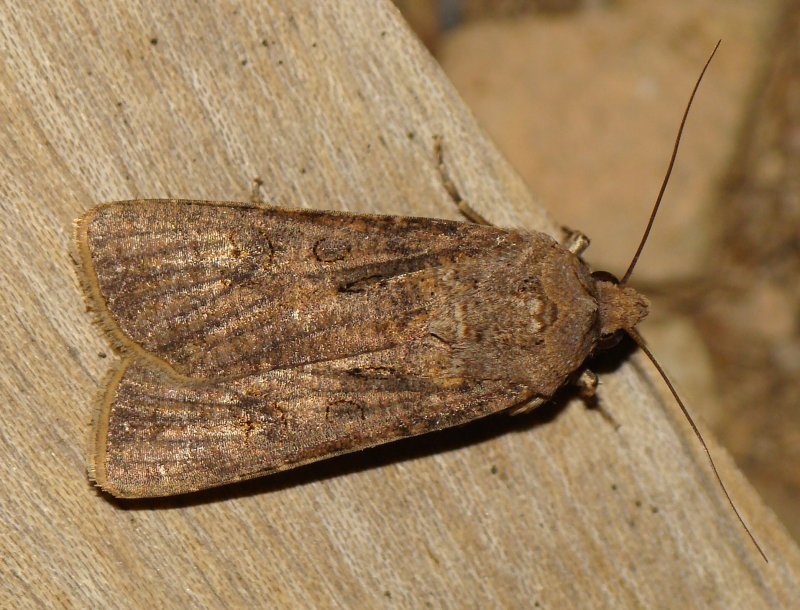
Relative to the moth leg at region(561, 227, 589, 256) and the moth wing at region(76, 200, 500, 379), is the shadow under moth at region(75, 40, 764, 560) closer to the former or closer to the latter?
the moth wing at region(76, 200, 500, 379)

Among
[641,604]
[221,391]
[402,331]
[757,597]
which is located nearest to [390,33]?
[402,331]

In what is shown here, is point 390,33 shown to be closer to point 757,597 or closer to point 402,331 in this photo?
point 402,331

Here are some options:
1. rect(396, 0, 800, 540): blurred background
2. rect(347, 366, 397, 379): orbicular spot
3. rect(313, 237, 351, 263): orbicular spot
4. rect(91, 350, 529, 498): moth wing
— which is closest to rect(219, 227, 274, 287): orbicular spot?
rect(313, 237, 351, 263): orbicular spot

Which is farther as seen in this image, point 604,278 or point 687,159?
point 687,159

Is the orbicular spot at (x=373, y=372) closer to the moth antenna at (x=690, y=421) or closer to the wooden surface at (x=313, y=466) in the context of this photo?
the wooden surface at (x=313, y=466)

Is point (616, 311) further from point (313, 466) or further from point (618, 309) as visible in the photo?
point (313, 466)

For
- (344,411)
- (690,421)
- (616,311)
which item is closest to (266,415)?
(344,411)
